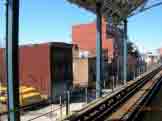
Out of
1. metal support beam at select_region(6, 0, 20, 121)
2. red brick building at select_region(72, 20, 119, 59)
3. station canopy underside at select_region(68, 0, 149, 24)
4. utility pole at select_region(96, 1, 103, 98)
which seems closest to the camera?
metal support beam at select_region(6, 0, 20, 121)

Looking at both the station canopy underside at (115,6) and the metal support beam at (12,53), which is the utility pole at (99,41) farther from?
the metal support beam at (12,53)

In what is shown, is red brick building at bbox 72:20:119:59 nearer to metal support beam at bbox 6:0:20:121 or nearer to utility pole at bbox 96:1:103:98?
utility pole at bbox 96:1:103:98

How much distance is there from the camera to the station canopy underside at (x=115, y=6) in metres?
17.7

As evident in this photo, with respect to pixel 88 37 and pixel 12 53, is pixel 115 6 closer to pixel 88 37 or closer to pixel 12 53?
pixel 12 53

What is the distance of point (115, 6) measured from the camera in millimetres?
21266

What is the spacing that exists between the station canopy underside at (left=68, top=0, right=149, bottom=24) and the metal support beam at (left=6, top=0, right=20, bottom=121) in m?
9.39

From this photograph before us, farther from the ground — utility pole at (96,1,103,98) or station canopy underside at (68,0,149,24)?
station canopy underside at (68,0,149,24)

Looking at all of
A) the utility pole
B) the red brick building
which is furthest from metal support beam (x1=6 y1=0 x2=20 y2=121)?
the red brick building

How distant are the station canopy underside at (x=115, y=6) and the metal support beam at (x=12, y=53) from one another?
9393 millimetres

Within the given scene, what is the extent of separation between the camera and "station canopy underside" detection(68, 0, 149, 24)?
17.7 metres

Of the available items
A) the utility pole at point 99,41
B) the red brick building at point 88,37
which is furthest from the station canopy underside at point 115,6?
the red brick building at point 88,37

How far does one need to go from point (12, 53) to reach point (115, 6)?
1443cm

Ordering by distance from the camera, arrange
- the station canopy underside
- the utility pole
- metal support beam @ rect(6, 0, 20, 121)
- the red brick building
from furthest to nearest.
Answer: the red brick building → the station canopy underside → the utility pole → metal support beam @ rect(6, 0, 20, 121)

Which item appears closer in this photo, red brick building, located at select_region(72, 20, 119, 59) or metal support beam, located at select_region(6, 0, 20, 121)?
metal support beam, located at select_region(6, 0, 20, 121)
